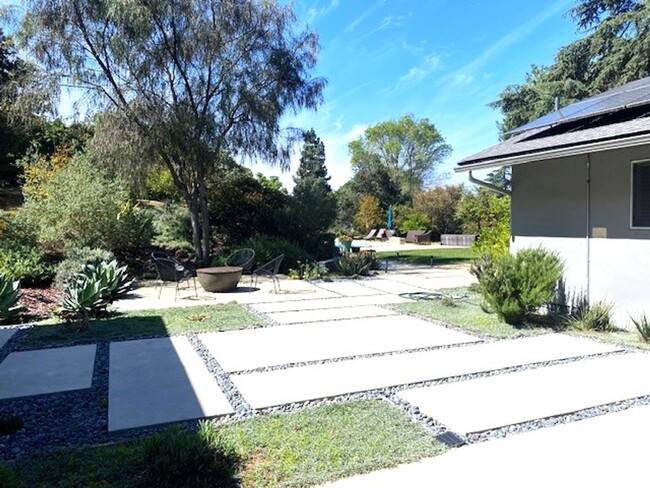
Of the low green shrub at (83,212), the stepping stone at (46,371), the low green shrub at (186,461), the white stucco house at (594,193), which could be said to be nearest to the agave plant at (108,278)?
the stepping stone at (46,371)

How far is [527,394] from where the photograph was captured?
382cm

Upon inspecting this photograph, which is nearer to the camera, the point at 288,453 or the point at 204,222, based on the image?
the point at 288,453

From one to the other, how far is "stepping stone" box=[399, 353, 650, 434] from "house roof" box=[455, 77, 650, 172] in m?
2.65

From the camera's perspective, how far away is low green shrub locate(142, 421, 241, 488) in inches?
97.8

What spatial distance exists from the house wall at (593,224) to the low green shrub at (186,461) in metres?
5.80

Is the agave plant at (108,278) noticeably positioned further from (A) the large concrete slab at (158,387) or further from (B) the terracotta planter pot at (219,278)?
(A) the large concrete slab at (158,387)

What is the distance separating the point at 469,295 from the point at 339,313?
3239 millimetres

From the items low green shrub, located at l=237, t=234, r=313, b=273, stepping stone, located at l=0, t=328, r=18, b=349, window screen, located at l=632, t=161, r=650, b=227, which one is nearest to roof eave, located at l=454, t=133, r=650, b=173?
window screen, located at l=632, t=161, r=650, b=227

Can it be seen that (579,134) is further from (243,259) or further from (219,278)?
(243,259)

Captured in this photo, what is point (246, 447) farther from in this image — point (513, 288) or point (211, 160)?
point (211, 160)

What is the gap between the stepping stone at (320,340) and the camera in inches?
200

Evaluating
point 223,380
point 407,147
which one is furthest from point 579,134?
point 407,147

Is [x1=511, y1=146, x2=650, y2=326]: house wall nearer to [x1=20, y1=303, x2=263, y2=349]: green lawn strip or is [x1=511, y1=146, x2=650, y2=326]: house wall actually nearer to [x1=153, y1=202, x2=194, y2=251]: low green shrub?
[x1=20, y1=303, x2=263, y2=349]: green lawn strip

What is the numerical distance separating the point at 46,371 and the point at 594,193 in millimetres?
7340
